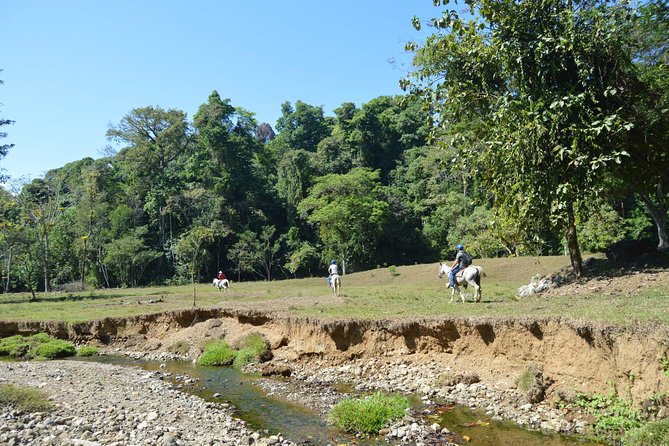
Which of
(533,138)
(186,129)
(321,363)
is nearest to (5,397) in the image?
(321,363)

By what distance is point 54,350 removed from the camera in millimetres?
22500

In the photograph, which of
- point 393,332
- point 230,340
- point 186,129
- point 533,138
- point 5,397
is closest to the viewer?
point 5,397

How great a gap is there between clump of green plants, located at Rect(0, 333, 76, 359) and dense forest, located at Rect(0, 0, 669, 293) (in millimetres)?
14313

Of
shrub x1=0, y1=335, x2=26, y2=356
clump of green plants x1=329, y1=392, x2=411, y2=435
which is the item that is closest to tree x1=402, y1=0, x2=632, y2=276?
clump of green plants x1=329, y1=392, x2=411, y2=435

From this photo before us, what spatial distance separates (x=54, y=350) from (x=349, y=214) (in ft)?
128

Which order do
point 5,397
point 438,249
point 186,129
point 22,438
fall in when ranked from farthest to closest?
point 186,129 → point 438,249 → point 5,397 → point 22,438

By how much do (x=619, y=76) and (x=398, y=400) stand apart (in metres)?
14.9

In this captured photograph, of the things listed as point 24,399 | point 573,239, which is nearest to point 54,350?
point 24,399

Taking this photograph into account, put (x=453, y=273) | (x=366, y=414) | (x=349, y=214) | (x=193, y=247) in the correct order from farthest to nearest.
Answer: (x=193, y=247), (x=349, y=214), (x=453, y=273), (x=366, y=414)

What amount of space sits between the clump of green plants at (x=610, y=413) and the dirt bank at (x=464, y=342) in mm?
286

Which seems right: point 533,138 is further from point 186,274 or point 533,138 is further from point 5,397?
point 186,274

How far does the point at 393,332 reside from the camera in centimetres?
1648

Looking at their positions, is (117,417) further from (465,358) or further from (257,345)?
(465,358)

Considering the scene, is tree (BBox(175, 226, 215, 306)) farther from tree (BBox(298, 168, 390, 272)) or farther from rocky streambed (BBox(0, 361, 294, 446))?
rocky streambed (BBox(0, 361, 294, 446))
